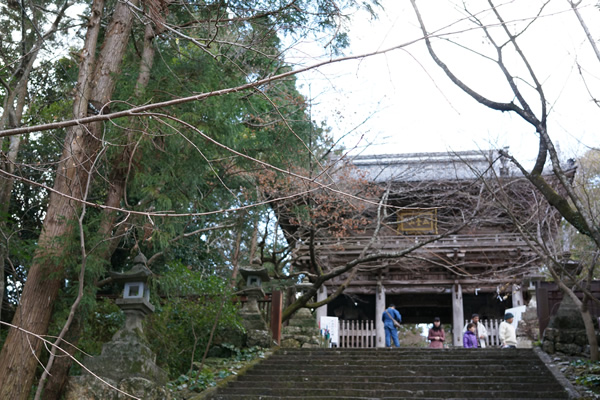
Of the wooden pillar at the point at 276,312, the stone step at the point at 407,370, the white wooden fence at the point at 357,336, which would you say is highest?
the wooden pillar at the point at 276,312

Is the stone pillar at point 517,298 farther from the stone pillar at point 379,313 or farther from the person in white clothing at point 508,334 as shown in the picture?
the person in white clothing at point 508,334

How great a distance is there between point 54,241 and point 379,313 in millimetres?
12390

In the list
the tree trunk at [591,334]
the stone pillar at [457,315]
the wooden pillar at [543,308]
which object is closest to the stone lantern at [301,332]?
the wooden pillar at [543,308]

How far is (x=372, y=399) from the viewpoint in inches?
309

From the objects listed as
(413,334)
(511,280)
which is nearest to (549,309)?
(511,280)

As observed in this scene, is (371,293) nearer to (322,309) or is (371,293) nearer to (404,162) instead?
(322,309)

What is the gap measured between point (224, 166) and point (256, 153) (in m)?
0.59

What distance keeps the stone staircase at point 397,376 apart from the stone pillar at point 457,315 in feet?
19.3

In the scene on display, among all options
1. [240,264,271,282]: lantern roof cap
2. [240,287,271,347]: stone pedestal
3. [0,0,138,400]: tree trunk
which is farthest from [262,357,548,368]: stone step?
[0,0,138,400]: tree trunk

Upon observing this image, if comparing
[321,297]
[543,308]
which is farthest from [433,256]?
[543,308]

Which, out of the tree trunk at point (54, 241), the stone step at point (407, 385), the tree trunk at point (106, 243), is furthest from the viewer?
the stone step at point (407, 385)

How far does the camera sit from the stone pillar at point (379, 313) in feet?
54.0

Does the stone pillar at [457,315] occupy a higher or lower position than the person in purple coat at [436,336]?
higher

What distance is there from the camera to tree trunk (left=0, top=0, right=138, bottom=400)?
5988 mm
